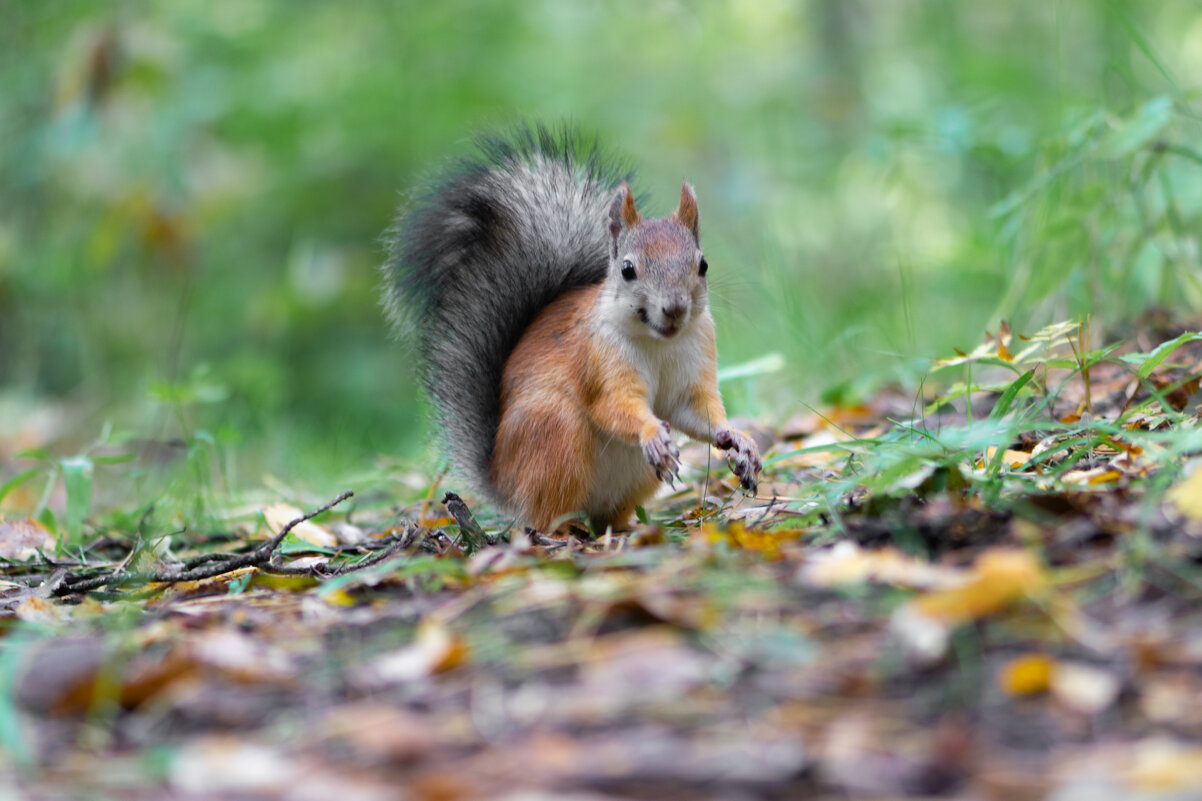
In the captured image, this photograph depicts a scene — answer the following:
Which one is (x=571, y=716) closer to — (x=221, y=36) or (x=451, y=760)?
(x=451, y=760)

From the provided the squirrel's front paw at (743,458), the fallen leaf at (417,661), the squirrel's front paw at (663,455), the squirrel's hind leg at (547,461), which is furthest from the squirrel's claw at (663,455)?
the fallen leaf at (417,661)

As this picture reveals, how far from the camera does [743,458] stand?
7.24 ft

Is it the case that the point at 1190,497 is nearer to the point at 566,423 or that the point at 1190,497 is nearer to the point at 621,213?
the point at 566,423

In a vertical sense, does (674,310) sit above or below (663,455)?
above

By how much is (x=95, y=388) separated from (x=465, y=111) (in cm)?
244

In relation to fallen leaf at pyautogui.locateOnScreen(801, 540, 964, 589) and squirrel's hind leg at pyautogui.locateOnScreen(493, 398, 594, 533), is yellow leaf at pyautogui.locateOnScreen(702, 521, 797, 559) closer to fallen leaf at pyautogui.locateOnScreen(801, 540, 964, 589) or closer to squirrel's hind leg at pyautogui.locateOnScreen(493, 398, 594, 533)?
fallen leaf at pyautogui.locateOnScreen(801, 540, 964, 589)

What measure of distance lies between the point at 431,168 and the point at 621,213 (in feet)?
2.00

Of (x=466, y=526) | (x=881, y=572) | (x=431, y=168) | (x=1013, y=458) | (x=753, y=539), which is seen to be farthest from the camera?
(x=431, y=168)

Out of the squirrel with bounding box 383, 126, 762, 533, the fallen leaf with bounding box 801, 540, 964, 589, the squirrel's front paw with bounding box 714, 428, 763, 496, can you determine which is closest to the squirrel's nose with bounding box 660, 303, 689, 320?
the squirrel with bounding box 383, 126, 762, 533

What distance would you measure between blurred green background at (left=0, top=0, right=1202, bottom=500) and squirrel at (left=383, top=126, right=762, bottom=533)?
0.31 m

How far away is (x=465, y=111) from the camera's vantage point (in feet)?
20.3

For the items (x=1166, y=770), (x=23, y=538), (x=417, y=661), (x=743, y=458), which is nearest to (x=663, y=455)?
(x=743, y=458)

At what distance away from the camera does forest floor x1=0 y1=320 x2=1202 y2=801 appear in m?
0.98

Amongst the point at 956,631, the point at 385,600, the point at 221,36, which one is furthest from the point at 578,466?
the point at 221,36
